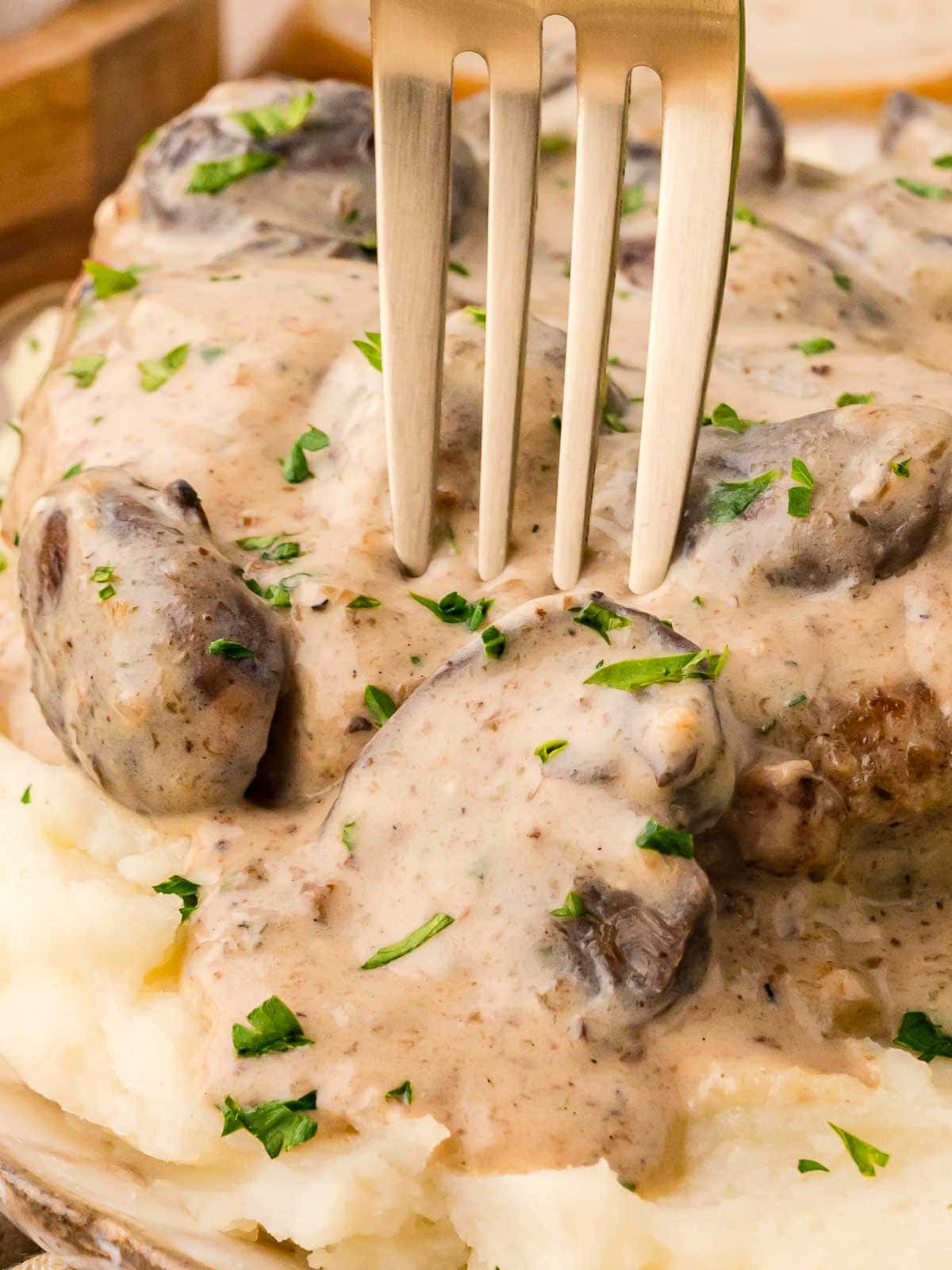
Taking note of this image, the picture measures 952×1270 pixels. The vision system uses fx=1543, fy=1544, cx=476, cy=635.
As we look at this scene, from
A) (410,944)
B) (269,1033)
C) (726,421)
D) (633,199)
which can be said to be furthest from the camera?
(633,199)

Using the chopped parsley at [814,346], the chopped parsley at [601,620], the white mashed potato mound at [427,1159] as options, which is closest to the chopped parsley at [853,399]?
the chopped parsley at [814,346]

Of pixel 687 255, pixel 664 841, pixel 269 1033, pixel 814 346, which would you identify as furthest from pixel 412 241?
pixel 269 1033

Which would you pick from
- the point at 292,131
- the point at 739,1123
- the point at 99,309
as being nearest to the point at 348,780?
the point at 739,1123

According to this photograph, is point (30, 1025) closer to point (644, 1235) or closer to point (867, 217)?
point (644, 1235)

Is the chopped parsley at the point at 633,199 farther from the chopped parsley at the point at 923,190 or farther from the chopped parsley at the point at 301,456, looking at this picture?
the chopped parsley at the point at 301,456

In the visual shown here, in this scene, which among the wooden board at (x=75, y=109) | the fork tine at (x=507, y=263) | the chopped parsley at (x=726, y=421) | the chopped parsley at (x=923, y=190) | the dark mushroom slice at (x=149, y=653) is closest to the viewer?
the fork tine at (x=507, y=263)

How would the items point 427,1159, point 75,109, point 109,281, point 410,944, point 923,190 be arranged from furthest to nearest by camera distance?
point 75,109 < point 923,190 < point 109,281 < point 410,944 < point 427,1159

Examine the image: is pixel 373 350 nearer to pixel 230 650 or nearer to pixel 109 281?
pixel 230 650
